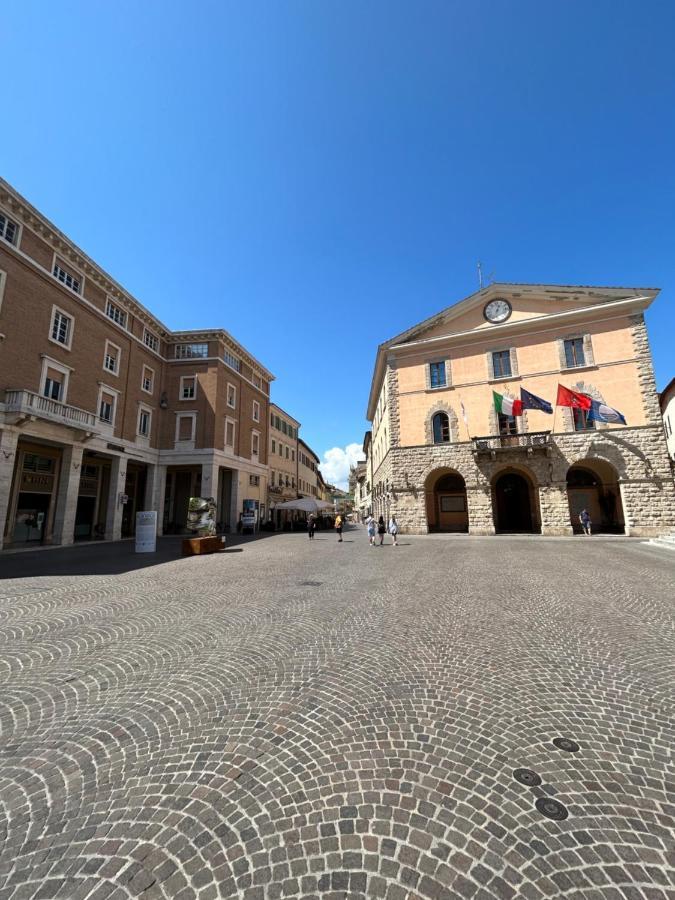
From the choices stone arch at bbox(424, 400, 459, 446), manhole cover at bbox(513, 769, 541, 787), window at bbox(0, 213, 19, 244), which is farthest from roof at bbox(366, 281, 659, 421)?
manhole cover at bbox(513, 769, 541, 787)

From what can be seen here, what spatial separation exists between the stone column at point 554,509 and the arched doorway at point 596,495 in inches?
80.8

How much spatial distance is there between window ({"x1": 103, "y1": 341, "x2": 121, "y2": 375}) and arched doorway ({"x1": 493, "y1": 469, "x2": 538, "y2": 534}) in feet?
88.6

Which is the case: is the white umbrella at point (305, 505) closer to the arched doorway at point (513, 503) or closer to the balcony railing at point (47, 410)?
the arched doorway at point (513, 503)

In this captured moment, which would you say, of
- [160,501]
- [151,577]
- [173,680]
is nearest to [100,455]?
[160,501]

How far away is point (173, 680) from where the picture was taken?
4.10 meters

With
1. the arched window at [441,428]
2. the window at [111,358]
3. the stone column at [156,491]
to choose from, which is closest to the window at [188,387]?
the window at [111,358]

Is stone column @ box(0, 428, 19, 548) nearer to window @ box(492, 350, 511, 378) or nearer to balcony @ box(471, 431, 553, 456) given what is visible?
balcony @ box(471, 431, 553, 456)

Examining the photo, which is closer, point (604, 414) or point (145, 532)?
point (145, 532)

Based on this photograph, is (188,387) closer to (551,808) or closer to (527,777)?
(527,777)

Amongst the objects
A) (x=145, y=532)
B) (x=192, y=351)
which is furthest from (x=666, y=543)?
(x=192, y=351)

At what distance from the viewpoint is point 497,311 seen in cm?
2466

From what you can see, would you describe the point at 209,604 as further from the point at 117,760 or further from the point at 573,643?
the point at 573,643

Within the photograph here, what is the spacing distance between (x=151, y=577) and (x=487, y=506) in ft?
63.3

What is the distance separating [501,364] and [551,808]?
25.1 m
